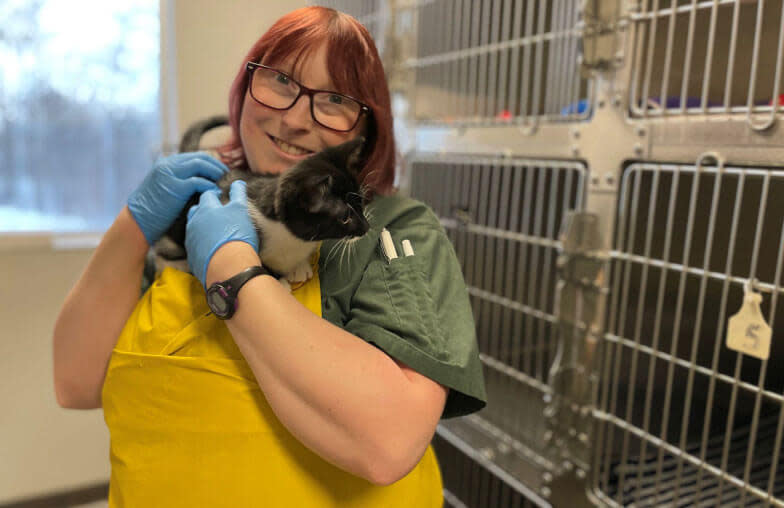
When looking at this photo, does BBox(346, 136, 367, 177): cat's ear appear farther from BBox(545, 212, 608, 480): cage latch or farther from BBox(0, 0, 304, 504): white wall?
BBox(0, 0, 304, 504): white wall

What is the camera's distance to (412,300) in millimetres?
672

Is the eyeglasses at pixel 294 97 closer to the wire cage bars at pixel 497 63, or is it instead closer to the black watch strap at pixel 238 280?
the black watch strap at pixel 238 280

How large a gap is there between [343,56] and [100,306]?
0.53m

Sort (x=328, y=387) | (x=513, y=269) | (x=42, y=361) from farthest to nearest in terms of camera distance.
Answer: (x=42, y=361), (x=513, y=269), (x=328, y=387)

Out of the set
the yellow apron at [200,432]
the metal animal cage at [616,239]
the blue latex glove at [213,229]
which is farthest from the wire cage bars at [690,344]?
the blue latex glove at [213,229]

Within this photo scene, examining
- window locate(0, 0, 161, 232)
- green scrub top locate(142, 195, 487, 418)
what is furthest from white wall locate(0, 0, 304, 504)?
green scrub top locate(142, 195, 487, 418)

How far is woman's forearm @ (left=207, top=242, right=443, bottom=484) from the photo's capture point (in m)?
0.58

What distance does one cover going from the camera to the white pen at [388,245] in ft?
2.34

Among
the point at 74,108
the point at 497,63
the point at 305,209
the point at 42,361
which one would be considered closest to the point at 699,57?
the point at 497,63

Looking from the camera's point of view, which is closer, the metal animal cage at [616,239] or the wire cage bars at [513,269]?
the metal animal cage at [616,239]

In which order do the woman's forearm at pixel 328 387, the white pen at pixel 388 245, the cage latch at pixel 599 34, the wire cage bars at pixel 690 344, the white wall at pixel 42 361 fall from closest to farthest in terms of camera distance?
the woman's forearm at pixel 328 387 → the white pen at pixel 388 245 → the wire cage bars at pixel 690 344 → the cage latch at pixel 599 34 → the white wall at pixel 42 361

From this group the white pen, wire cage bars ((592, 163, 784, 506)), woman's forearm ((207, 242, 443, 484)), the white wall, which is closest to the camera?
woman's forearm ((207, 242, 443, 484))

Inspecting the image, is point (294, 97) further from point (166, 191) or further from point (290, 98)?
point (166, 191)

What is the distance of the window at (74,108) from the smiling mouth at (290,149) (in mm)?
1347
